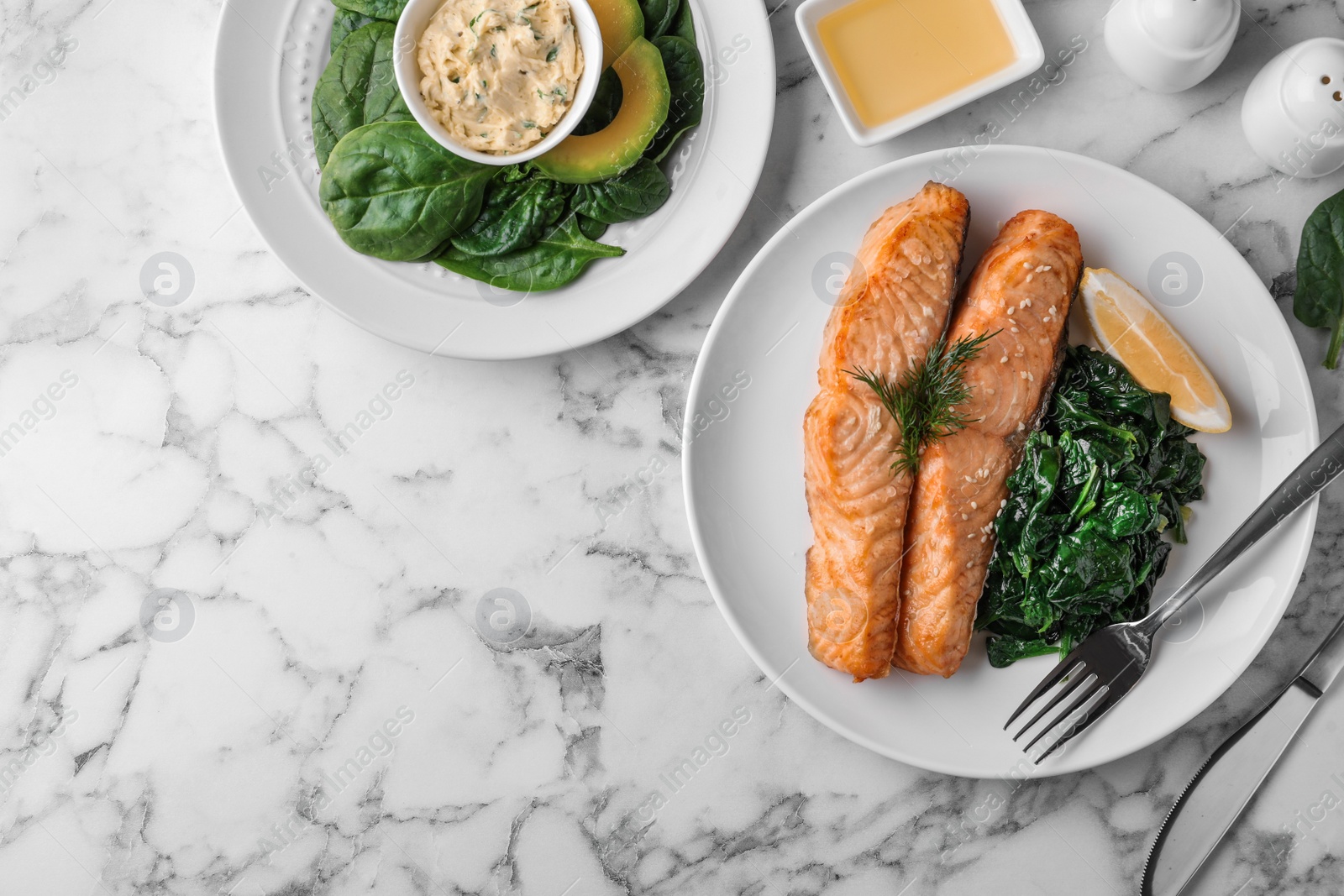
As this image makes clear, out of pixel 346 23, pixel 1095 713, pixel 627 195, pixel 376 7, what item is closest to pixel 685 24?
pixel 627 195

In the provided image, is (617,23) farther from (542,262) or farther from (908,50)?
(908,50)

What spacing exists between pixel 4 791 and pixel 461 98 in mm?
2857

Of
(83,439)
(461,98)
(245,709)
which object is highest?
(461,98)

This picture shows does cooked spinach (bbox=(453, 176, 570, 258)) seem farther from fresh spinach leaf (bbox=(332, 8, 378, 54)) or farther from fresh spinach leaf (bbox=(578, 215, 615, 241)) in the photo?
fresh spinach leaf (bbox=(332, 8, 378, 54))

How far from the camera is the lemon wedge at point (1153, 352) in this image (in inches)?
101

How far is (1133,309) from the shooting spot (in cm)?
258

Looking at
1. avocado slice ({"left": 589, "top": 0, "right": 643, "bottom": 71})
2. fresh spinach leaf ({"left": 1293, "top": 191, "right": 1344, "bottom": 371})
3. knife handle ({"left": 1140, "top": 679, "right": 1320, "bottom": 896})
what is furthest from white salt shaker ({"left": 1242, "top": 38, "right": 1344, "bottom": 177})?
avocado slice ({"left": 589, "top": 0, "right": 643, "bottom": 71})

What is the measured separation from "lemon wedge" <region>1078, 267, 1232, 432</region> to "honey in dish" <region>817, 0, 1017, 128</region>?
0.76 m

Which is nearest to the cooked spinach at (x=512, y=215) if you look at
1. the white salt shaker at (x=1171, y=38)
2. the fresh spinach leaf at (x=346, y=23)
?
the fresh spinach leaf at (x=346, y=23)

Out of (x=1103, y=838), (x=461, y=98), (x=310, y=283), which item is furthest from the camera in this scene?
(x=1103, y=838)

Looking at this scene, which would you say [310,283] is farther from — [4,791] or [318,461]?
[4,791]

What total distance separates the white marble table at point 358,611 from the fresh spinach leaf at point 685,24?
1.23 feet

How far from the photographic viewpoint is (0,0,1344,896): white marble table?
2.96m

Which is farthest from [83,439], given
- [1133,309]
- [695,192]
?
[1133,309]
